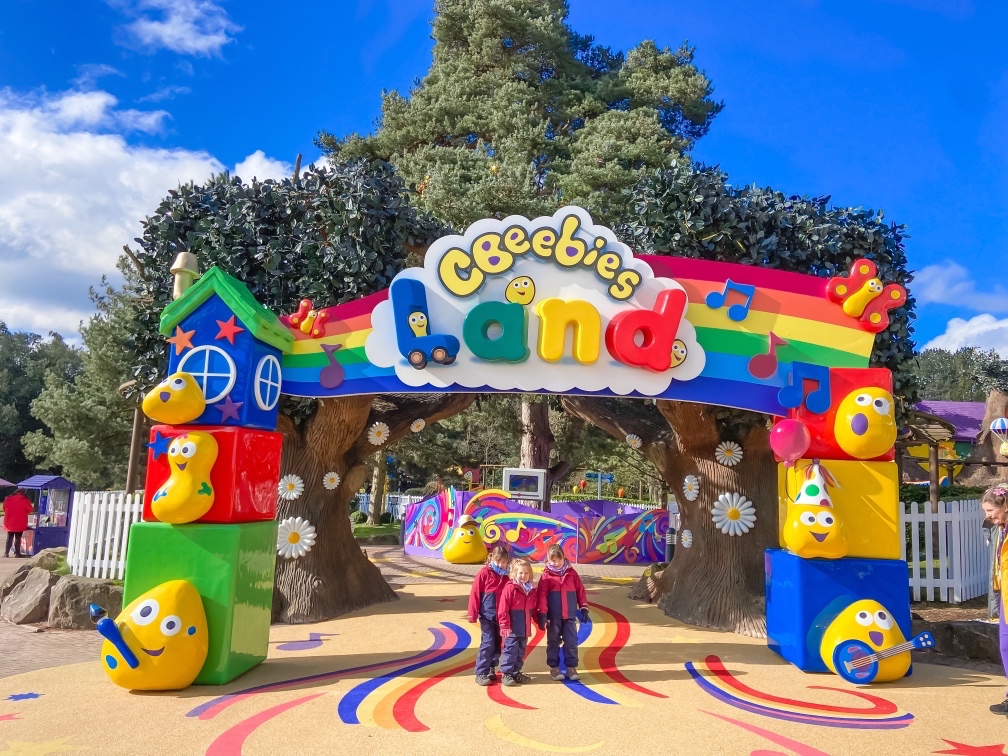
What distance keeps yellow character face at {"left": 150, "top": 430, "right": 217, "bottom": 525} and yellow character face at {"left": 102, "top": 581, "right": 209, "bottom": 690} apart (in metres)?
0.60

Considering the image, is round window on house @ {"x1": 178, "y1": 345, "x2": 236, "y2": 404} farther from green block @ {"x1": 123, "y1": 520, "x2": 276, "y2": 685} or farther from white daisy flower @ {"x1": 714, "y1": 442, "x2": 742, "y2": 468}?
white daisy flower @ {"x1": 714, "y1": 442, "x2": 742, "y2": 468}

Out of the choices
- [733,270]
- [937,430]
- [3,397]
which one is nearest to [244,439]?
[733,270]

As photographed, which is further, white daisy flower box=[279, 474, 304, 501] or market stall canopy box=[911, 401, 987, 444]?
market stall canopy box=[911, 401, 987, 444]

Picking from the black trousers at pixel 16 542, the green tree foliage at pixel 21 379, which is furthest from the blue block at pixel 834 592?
the green tree foliage at pixel 21 379

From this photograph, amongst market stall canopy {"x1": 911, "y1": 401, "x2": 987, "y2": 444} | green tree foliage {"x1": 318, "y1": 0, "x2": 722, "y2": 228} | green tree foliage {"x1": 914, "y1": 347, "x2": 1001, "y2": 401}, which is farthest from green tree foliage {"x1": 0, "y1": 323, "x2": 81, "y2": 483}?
green tree foliage {"x1": 914, "y1": 347, "x2": 1001, "y2": 401}

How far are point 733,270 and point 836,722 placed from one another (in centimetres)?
408

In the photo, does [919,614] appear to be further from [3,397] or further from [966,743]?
[3,397]

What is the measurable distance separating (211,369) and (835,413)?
5660mm

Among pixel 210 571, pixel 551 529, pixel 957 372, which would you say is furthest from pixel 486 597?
pixel 957 372

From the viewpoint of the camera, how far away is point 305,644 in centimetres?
761

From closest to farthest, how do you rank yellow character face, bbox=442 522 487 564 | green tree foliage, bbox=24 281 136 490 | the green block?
1. the green block
2. yellow character face, bbox=442 522 487 564
3. green tree foliage, bbox=24 281 136 490

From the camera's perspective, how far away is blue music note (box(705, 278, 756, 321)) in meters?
7.16

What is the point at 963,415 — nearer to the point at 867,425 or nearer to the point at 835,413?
the point at 835,413

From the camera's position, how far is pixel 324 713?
523 centimetres
